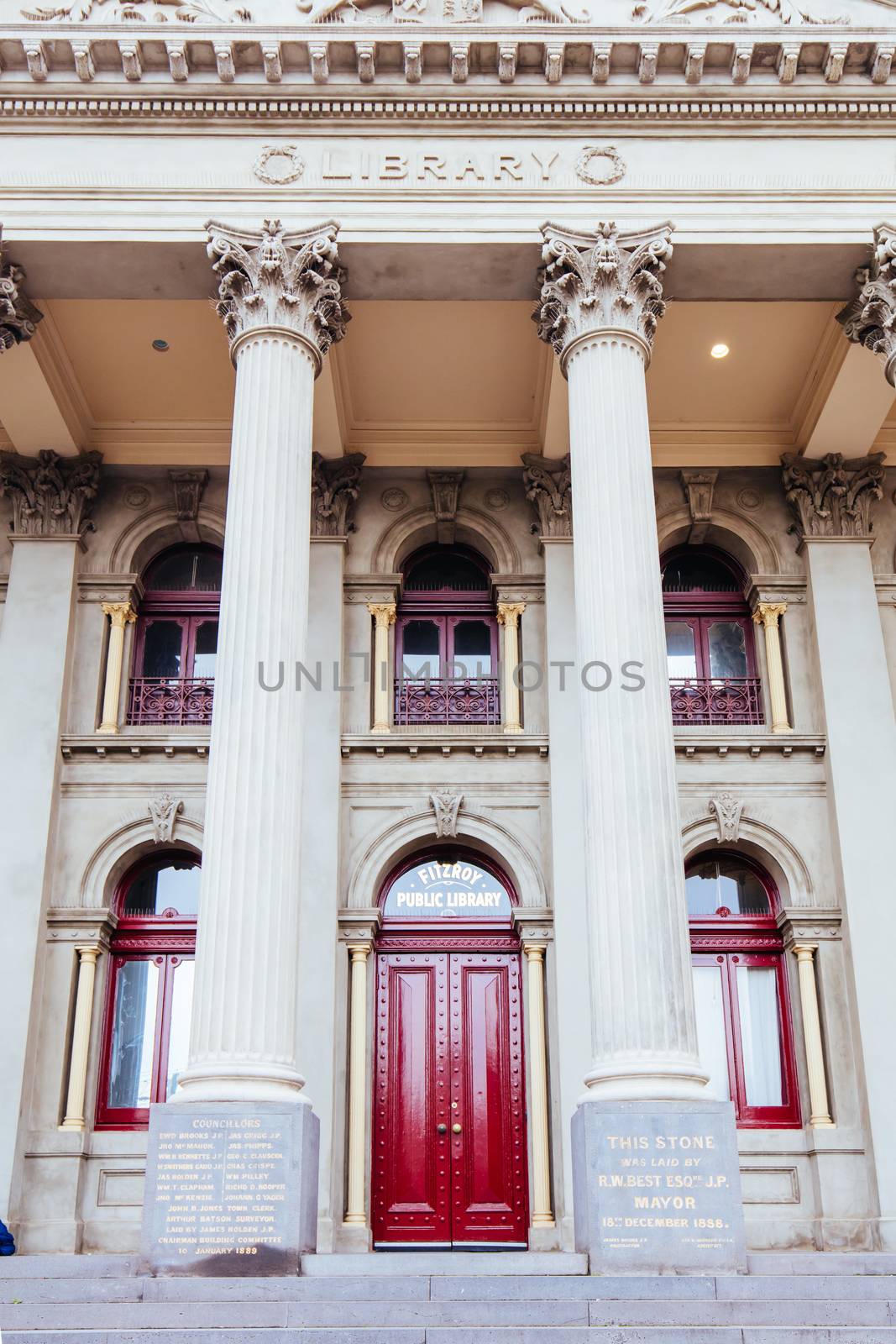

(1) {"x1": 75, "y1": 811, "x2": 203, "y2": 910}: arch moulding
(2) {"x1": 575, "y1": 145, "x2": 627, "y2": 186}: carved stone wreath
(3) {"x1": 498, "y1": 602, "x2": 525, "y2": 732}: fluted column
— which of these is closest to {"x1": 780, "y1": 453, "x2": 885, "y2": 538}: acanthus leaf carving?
(3) {"x1": 498, "y1": 602, "x2": 525, "y2": 732}: fluted column

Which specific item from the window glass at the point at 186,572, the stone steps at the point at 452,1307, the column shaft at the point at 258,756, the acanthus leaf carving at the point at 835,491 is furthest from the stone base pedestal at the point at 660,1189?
the window glass at the point at 186,572

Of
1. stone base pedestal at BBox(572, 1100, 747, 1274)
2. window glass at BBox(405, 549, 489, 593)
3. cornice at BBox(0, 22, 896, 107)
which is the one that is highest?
cornice at BBox(0, 22, 896, 107)

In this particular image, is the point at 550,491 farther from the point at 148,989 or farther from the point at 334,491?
the point at 148,989

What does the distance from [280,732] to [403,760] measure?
5211mm

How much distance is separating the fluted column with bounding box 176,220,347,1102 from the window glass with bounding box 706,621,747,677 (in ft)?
23.8

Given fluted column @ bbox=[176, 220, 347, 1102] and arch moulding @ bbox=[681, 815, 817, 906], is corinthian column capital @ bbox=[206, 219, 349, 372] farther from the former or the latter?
arch moulding @ bbox=[681, 815, 817, 906]

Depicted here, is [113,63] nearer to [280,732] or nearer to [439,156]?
[439,156]

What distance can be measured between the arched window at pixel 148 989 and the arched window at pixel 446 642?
375 centimetres

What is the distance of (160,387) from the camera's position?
18.1 meters

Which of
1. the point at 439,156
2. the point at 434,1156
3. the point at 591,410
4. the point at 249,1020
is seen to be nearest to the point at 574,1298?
the point at 249,1020

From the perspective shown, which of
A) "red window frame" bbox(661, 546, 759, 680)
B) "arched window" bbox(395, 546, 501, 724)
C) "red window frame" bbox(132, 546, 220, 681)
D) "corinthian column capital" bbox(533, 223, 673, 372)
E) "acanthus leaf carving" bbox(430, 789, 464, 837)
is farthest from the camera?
"red window frame" bbox(661, 546, 759, 680)

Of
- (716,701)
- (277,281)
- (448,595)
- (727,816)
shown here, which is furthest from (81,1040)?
(716,701)

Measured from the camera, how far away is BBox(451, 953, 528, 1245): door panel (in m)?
15.9

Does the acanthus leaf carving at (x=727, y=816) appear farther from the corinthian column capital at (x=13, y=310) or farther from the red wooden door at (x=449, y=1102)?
the corinthian column capital at (x=13, y=310)
